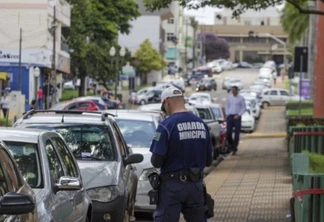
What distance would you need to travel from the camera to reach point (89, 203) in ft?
36.0

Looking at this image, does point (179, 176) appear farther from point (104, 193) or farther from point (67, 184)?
point (104, 193)

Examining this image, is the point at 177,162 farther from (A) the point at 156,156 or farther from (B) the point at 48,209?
(B) the point at 48,209

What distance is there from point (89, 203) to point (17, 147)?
138cm

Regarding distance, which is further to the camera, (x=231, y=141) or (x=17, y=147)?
(x=231, y=141)

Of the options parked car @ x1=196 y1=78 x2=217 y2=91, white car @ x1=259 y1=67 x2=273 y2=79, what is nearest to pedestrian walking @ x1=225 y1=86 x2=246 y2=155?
parked car @ x1=196 y1=78 x2=217 y2=91

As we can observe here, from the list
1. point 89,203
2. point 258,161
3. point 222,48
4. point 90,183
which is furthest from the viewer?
point 222,48

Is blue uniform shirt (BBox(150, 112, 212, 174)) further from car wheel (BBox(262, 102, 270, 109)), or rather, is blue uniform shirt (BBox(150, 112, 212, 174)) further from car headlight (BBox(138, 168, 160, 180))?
car wheel (BBox(262, 102, 270, 109))

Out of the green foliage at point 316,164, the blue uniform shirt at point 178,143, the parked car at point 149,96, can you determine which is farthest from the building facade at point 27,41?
the parked car at point 149,96

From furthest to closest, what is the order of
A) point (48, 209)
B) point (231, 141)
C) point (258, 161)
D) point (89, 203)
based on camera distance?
1. point (231, 141)
2. point (258, 161)
3. point (89, 203)
4. point (48, 209)

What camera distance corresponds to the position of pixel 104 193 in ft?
40.5

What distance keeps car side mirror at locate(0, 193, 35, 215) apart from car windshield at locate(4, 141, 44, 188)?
2295 millimetres

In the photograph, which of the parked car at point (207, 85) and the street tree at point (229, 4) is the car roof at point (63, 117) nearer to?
the street tree at point (229, 4)

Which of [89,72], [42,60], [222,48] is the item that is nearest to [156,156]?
[42,60]

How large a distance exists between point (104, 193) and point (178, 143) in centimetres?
274
